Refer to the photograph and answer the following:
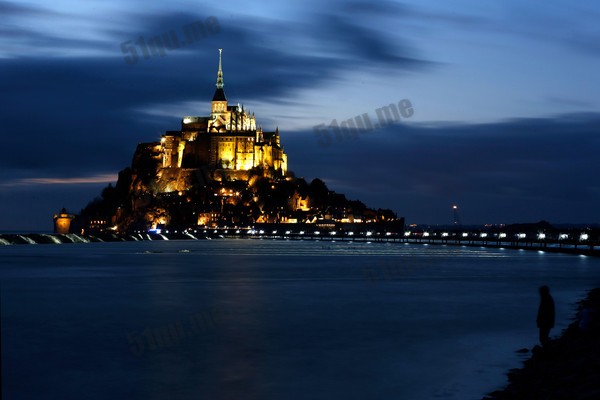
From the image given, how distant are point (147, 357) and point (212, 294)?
15938 millimetres

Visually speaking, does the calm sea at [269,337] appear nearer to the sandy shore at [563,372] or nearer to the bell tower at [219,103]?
the sandy shore at [563,372]

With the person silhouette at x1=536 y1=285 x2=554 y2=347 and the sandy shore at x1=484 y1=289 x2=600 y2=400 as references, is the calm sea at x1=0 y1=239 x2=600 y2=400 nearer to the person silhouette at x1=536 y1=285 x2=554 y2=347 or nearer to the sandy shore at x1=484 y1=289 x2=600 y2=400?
the sandy shore at x1=484 y1=289 x2=600 y2=400

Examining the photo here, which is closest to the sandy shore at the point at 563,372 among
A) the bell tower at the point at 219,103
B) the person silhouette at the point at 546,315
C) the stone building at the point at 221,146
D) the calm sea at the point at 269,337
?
the person silhouette at the point at 546,315

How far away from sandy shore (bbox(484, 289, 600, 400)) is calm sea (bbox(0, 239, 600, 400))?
0.48 metres

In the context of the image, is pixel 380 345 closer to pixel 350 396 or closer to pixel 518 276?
pixel 350 396

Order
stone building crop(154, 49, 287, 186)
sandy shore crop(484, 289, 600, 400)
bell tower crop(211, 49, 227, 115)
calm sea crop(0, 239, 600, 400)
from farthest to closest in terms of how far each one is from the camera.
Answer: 1. bell tower crop(211, 49, 227, 115)
2. stone building crop(154, 49, 287, 186)
3. calm sea crop(0, 239, 600, 400)
4. sandy shore crop(484, 289, 600, 400)

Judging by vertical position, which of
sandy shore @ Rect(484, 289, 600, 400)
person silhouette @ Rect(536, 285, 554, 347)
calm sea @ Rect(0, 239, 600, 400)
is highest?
person silhouette @ Rect(536, 285, 554, 347)

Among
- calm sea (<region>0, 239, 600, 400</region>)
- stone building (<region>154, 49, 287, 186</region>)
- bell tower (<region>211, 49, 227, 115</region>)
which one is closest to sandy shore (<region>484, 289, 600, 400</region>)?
calm sea (<region>0, 239, 600, 400</region>)

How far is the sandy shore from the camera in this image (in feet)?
37.2

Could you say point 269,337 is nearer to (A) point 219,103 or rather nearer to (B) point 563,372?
(B) point 563,372

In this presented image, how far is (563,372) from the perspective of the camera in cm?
1307

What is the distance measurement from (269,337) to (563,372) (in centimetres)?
830

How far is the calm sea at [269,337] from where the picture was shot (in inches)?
543

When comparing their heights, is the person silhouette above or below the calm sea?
above
